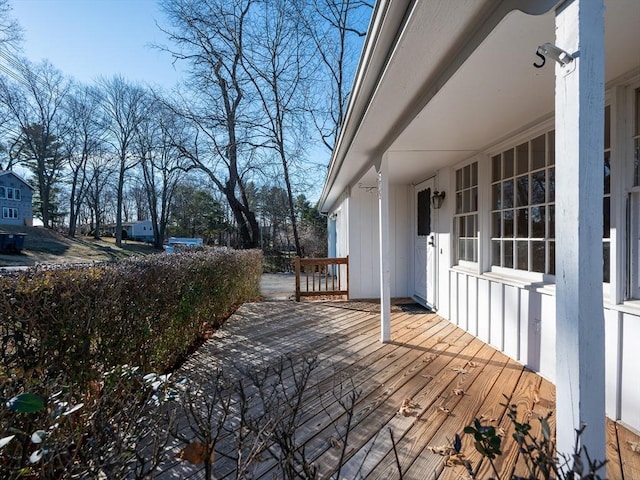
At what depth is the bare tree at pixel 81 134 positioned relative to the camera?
25.3 metres

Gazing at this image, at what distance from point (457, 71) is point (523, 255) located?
2.06 m

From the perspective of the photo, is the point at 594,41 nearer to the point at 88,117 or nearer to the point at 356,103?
the point at 356,103

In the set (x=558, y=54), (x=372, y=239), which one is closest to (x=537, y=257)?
(x=558, y=54)

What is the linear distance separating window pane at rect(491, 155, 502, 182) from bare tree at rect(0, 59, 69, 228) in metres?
27.3

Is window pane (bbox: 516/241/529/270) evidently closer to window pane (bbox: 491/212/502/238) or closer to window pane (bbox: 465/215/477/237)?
window pane (bbox: 491/212/502/238)

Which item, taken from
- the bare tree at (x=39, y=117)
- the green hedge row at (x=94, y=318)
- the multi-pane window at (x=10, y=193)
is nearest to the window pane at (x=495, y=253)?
the green hedge row at (x=94, y=318)

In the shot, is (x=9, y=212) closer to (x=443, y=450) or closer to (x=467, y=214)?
(x=467, y=214)

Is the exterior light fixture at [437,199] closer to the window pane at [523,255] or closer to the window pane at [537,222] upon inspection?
the window pane at [523,255]

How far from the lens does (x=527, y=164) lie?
10.4ft

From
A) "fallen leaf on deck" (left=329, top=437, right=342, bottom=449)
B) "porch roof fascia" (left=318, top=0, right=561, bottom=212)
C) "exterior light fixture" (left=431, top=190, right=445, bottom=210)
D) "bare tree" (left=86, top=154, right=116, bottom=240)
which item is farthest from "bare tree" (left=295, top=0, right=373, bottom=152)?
"bare tree" (left=86, top=154, right=116, bottom=240)

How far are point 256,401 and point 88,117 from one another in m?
31.1

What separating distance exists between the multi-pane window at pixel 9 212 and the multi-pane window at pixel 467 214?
116ft

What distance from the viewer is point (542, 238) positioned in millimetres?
2980

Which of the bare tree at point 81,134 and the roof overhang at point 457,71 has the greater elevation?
the bare tree at point 81,134
